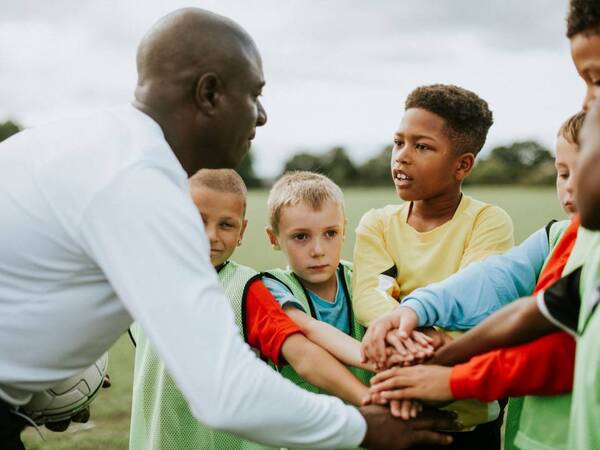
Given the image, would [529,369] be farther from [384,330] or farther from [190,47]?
[190,47]

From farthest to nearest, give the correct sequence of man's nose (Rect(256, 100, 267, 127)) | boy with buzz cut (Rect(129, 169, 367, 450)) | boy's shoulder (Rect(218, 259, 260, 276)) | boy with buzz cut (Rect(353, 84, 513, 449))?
boy's shoulder (Rect(218, 259, 260, 276)), boy with buzz cut (Rect(353, 84, 513, 449)), boy with buzz cut (Rect(129, 169, 367, 450)), man's nose (Rect(256, 100, 267, 127))

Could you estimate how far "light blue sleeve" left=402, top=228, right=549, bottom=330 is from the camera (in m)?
2.77

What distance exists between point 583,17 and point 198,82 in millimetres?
1279

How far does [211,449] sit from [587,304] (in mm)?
1901

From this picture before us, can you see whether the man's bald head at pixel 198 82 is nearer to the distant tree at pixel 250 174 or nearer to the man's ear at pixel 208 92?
the man's ear at pixel 208 92

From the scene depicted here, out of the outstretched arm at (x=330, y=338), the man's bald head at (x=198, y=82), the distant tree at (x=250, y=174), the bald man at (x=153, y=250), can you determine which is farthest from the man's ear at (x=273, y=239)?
the distant tree at (x=250, y=174)

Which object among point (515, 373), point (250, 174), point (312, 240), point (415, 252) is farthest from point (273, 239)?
point (250, 174)

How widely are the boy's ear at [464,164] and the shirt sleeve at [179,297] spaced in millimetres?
1823

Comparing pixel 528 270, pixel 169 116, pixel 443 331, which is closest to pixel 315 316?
pixel 443 331

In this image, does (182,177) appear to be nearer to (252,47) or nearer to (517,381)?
(252,47)

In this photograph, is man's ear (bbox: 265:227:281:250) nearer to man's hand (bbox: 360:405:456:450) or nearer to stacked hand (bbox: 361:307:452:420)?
stacked hand (bbox: 361:307:452:420)

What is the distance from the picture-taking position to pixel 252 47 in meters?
2.72

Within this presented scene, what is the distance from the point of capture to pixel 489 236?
10.5 feet

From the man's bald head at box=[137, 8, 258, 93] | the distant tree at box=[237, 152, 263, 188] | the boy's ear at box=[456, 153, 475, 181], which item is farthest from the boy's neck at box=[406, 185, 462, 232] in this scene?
the distant tree at box=[237, 152, 263, 188]
